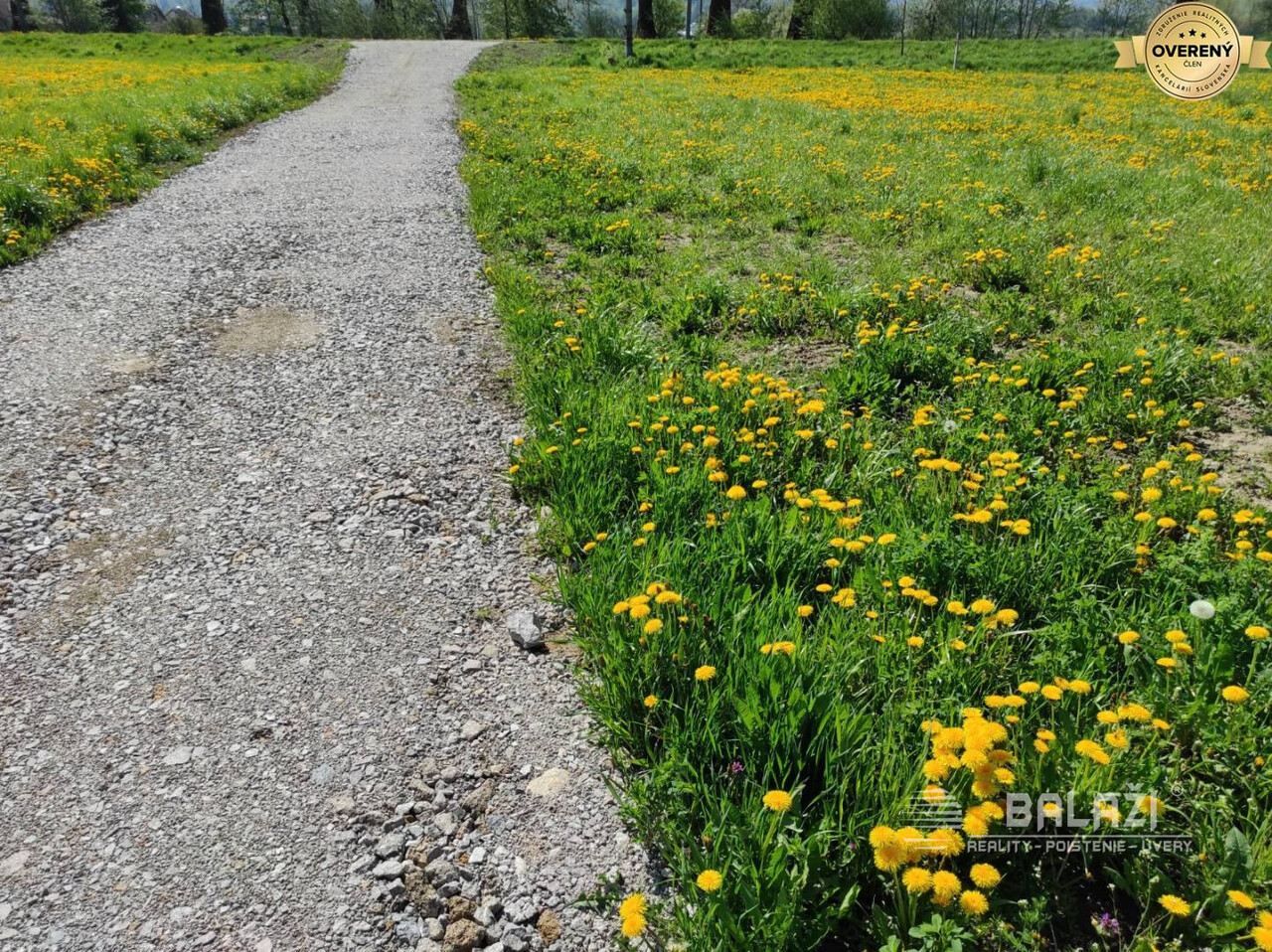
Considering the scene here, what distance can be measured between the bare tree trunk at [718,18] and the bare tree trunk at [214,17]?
29.5 meters

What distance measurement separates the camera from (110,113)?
15.5 m

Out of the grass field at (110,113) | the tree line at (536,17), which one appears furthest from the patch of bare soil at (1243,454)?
the tree line at (536,17)

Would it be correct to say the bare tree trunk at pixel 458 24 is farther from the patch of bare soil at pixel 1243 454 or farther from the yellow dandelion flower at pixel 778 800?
the yellow dandelion flower at pixel 778 800

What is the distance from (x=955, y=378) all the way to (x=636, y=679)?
395 centimetres

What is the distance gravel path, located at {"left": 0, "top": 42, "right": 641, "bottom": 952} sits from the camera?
9.27 ft

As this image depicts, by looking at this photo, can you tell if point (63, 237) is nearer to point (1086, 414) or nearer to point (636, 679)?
point (636, 679)

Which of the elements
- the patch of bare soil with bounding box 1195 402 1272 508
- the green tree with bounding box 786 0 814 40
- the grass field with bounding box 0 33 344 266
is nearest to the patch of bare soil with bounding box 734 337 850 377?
the patch of bare soil with bounding box 1195 402 1272 508

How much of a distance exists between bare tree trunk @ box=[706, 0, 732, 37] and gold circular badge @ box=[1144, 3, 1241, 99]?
2885cm

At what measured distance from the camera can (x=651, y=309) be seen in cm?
792

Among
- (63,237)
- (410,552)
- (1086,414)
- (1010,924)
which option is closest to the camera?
(1010,924)

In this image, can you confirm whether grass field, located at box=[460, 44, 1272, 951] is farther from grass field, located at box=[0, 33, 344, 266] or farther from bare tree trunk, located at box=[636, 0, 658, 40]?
bare tree trunk, located at box=[636, 0, 658, 40]

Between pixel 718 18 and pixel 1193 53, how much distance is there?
1210 inches

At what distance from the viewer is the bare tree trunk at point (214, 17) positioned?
43469 millimetres

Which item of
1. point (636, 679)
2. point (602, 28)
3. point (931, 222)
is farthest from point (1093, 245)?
point (602, 28)
